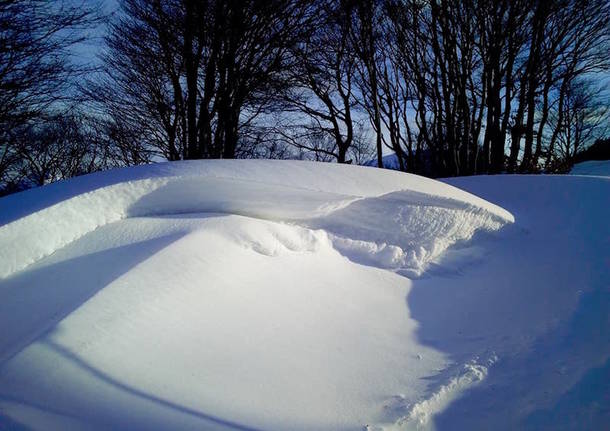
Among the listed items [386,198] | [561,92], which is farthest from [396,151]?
[386,198]

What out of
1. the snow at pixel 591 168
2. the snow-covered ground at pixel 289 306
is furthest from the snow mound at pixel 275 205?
the snow at pixel 591 168

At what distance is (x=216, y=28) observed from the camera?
5996mm

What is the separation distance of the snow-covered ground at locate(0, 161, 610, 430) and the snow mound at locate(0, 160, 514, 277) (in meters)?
0.01

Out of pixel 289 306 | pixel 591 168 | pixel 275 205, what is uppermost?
pixel 591 168

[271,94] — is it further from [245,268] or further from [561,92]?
[561,92]

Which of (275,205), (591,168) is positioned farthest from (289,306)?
(591,168)

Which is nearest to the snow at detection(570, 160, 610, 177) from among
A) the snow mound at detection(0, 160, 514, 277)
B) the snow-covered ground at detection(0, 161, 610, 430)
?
the snow-covered ground at detection(0, 161, 610, 430)

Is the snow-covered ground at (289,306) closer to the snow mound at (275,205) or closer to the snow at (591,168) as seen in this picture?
the snow mound at (275,205)

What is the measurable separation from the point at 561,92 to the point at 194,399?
43.4 feet

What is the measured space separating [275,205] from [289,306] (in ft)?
2.38

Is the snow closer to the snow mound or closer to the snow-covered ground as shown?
the snow-covered ground

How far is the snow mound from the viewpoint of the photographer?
182cm

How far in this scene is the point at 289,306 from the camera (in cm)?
177

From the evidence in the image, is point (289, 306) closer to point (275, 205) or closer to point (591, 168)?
point (275, 205)
